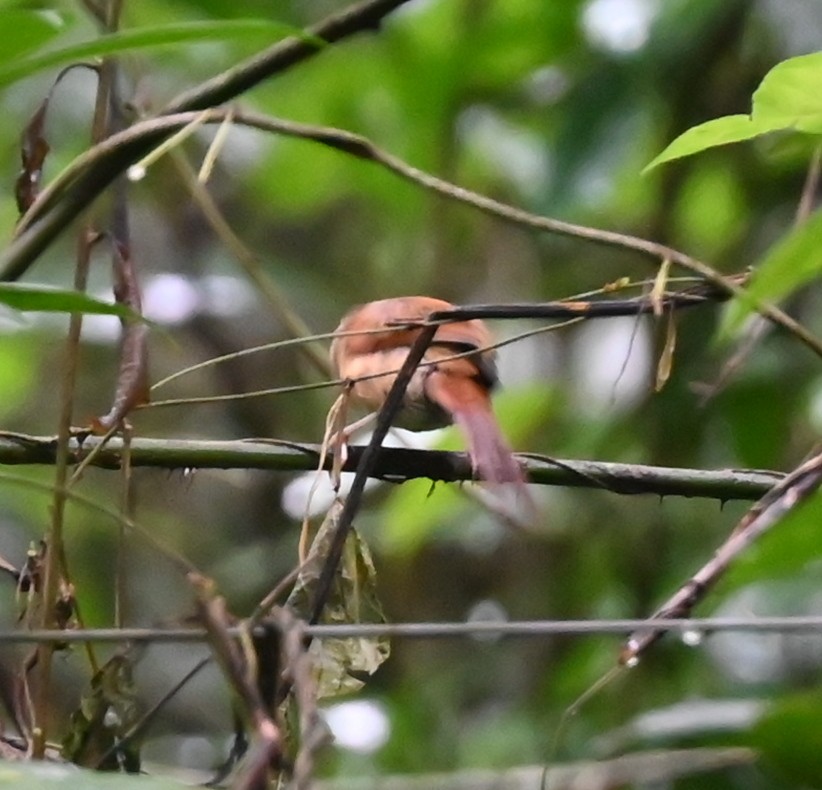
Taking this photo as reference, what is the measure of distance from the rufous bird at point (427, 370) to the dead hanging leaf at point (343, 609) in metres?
0.25

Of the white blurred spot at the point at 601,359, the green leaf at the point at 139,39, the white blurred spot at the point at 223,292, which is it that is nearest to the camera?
the green leaf at the point at 139,39

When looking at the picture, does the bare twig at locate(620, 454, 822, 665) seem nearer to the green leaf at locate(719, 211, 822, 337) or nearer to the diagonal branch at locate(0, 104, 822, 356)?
the diagonal branch at locate(0, 104, 822, 356)

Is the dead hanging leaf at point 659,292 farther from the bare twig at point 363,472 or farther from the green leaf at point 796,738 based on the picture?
the green leaf at point 796,738

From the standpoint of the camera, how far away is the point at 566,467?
1.14 metres

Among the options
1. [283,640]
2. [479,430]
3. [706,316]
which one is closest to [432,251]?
[706,316]

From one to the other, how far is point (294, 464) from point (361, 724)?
4.76 feet

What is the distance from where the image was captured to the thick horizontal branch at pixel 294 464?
43.5 inches

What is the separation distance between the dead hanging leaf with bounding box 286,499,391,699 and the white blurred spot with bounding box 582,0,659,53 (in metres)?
1.28

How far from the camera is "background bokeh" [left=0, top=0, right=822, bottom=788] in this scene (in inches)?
85.0

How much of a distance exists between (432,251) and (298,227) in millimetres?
550

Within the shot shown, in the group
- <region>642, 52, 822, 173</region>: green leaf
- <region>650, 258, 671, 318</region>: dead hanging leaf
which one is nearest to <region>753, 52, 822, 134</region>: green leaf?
<region>642, 52, 822, 173</region>: green leaf

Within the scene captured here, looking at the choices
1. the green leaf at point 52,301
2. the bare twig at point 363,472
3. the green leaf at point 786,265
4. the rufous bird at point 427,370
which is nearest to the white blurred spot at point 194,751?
the rufous bird at point 427,370

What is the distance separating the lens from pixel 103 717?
1.04 meters

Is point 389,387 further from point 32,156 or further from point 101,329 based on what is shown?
point 101,329
